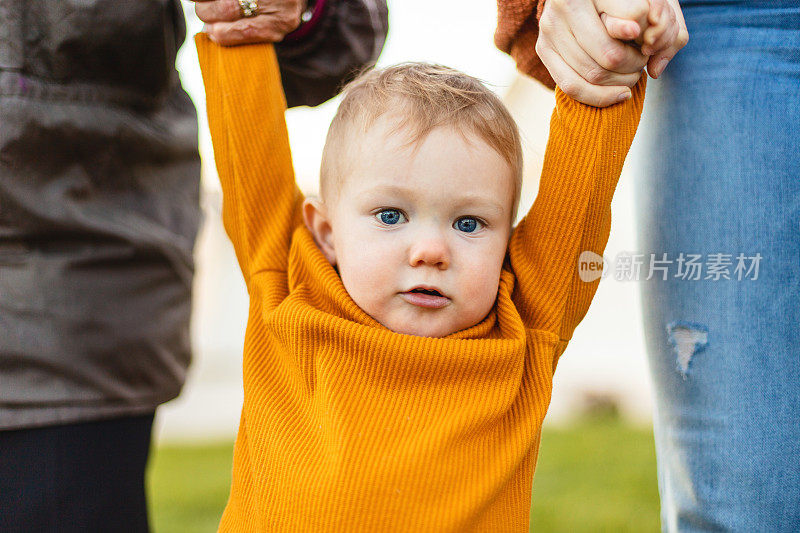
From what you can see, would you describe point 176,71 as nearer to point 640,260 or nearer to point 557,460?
point 640,260

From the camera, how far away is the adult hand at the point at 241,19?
4.16ft

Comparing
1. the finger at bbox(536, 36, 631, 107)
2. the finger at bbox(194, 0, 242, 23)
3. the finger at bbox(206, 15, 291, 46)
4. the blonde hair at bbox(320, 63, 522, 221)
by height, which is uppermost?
the finger at bbox(194, 0, 242, 23)

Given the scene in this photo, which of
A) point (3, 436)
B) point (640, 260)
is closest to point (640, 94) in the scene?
point (640, 260)

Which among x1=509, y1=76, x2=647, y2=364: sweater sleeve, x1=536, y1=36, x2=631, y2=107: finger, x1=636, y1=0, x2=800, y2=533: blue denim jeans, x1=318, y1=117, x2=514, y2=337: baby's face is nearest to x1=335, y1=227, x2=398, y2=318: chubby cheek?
x1=318, y1=117, x2=514, y2=337: baby's face

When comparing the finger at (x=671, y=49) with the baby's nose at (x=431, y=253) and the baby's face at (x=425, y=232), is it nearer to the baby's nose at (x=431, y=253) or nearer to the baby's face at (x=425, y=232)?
the baby's face at (x=425, y=232)

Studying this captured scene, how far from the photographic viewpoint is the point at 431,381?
115 cm

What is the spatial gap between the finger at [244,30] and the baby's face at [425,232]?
0.89ft

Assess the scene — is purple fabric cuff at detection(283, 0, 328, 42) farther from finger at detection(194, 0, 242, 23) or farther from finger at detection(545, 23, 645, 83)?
finger at detection(545, 23, 645, 83)

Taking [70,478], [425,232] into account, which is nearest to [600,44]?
[425,232]

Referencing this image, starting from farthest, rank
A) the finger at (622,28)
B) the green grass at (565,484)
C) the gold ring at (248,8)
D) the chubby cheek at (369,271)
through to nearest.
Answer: the green grass at (565,484), the gold ring at (248,8), the chubby cheek at (369,271), the finger at (622,28)

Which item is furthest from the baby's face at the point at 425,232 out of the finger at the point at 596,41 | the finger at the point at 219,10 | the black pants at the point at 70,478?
the black pants at the point at 70,478

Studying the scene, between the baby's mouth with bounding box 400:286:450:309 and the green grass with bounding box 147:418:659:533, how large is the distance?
1667mm

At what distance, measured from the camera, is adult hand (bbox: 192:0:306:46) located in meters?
1.27

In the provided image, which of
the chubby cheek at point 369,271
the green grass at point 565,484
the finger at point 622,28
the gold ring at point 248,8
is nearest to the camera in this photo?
the finger at point 622,28
